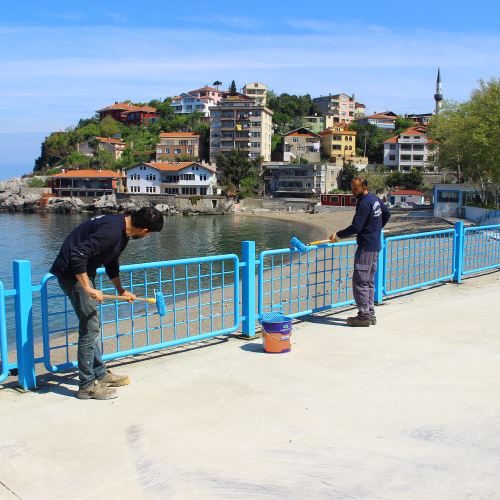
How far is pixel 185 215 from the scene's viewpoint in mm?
81812

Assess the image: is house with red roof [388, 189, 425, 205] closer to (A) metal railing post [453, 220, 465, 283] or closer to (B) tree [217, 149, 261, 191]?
(B) tree [217, 149, 261, 191]

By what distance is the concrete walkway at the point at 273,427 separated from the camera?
11.9 ft

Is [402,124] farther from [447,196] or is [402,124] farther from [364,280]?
[364,280]

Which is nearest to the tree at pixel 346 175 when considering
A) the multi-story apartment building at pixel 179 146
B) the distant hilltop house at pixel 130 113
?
the multi-story apartment building at pixel 179 146

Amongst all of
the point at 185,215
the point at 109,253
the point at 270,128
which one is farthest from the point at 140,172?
the point at 109,253

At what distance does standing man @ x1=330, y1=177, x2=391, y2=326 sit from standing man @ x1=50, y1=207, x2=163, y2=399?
133 inches

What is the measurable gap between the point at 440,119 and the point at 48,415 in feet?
164

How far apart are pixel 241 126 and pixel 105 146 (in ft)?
97.5

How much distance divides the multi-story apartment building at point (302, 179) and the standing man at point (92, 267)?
8205 centimetres

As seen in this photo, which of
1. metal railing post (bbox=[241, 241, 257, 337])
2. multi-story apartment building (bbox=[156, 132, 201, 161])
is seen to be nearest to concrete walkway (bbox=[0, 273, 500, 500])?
metal railing post (bbox=[241, 241, 257, 337])

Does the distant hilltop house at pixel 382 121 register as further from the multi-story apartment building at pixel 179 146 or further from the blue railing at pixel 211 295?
the blue railing at pixel 211 295

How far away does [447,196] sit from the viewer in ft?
178

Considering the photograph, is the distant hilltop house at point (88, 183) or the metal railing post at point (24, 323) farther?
the distant hilltop house at point (88, 183)

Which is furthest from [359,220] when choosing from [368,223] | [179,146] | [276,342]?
[179,146]
